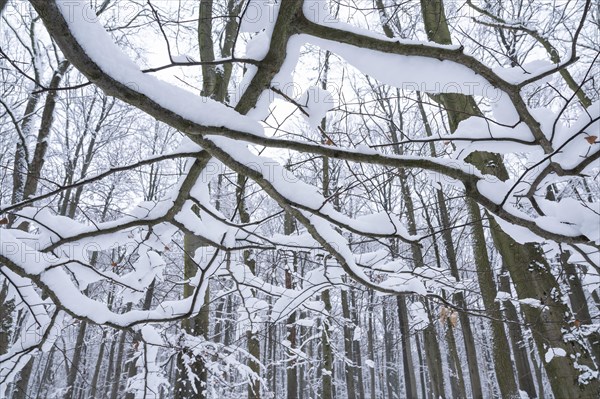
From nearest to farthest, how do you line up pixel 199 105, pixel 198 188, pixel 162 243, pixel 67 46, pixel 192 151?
pixel 67 46 → pixel 199 105 → pixel 192 151 → pixel 198 188 → pixel 162 243

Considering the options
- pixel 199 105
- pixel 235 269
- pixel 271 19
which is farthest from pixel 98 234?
pixel 271 19

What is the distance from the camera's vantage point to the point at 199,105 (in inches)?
47.8

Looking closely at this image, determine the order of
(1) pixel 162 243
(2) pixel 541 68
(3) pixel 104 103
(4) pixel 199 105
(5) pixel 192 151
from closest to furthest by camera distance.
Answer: (4) pixel 199 105 < (2) pixel 541 68 < (5) pixel 192 151 < (1) pixel 162 243 < (3) pixel 104 103

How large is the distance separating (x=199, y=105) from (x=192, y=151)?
53 cm

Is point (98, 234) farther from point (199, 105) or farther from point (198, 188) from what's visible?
point (199, 105)

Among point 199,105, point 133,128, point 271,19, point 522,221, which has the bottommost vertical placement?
point 522,221

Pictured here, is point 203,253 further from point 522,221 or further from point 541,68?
point 541,68

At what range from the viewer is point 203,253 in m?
2.96

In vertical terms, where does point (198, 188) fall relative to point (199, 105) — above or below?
above

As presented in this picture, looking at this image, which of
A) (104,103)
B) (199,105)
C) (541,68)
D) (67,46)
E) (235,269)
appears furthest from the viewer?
(104,103)

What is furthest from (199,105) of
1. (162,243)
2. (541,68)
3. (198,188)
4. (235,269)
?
(235,269)

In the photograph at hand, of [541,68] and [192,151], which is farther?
[192,151]

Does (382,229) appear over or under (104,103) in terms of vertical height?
under

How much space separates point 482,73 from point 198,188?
1.45 m
